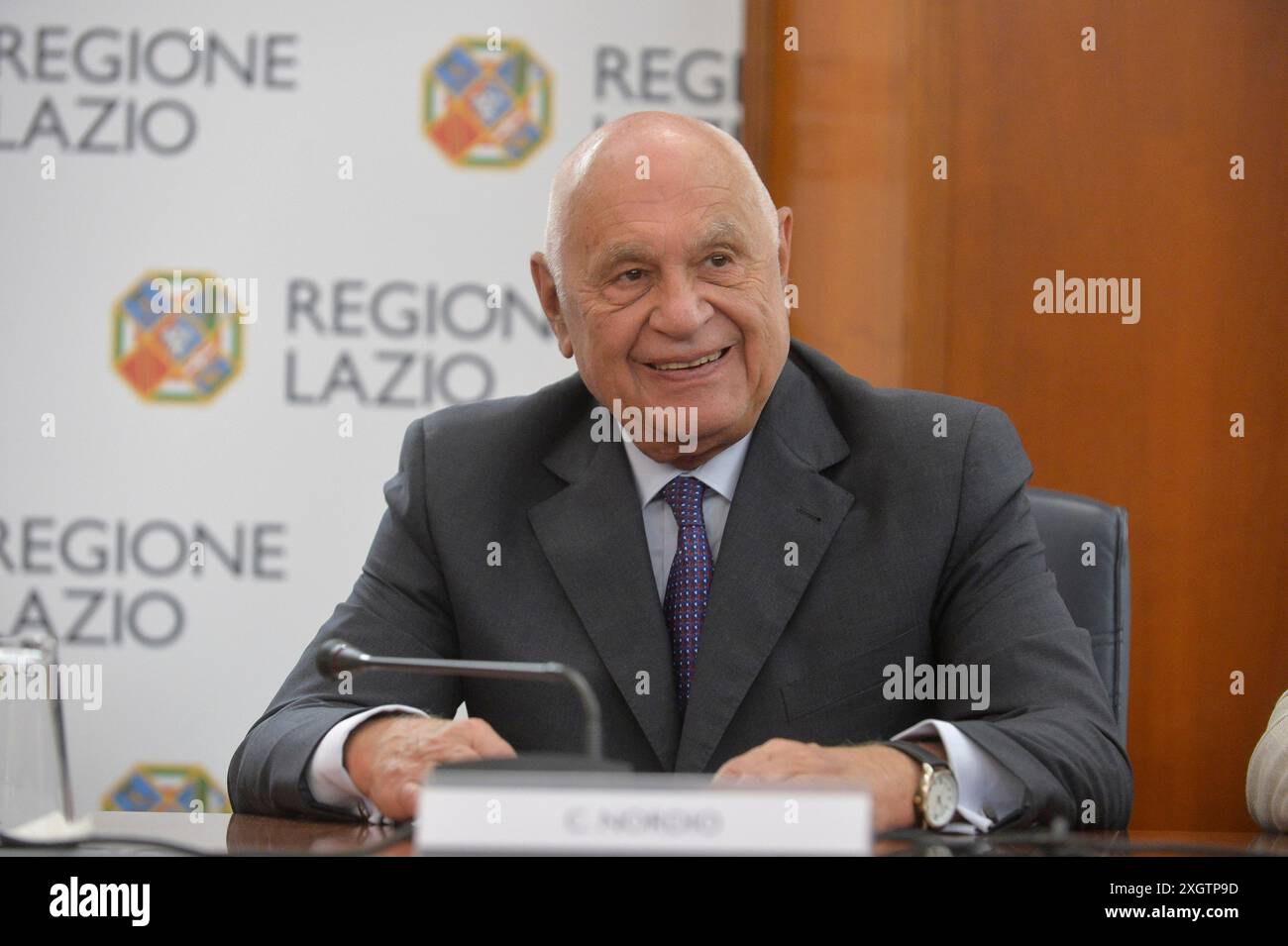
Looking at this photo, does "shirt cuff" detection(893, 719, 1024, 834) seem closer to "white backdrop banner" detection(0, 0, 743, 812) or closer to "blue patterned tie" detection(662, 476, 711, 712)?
"blue patterned tie" detection(662, 476, 711, 712)

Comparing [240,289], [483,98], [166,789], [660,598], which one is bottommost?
[166,789]

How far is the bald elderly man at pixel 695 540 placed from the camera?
1.85 meters

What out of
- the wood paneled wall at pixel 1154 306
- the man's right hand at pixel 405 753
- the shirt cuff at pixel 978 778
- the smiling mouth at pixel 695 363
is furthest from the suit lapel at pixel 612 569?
the wood paneled wall at pixel 1154 306

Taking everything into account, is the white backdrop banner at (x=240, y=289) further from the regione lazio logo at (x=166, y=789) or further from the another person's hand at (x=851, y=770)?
the another person's hand at (x=851, y=770)

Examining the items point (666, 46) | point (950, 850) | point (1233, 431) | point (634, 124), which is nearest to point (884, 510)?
point (634, 124)

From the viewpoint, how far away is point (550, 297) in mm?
2227

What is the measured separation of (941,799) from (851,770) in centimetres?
12

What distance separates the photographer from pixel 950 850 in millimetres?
1156

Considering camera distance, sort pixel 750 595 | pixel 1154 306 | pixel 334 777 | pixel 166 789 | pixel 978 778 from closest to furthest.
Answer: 1. pixel 978 778
2. pixel 334 777
3. pixel 750 595
4. pixel 1154 306
5. pixel 166 789

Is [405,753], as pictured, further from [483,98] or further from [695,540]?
[483,98]

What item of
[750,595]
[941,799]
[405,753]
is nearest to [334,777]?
[405,753]

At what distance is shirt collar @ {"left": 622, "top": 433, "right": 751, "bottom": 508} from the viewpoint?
2.05 metres

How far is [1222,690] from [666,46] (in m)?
2.00
